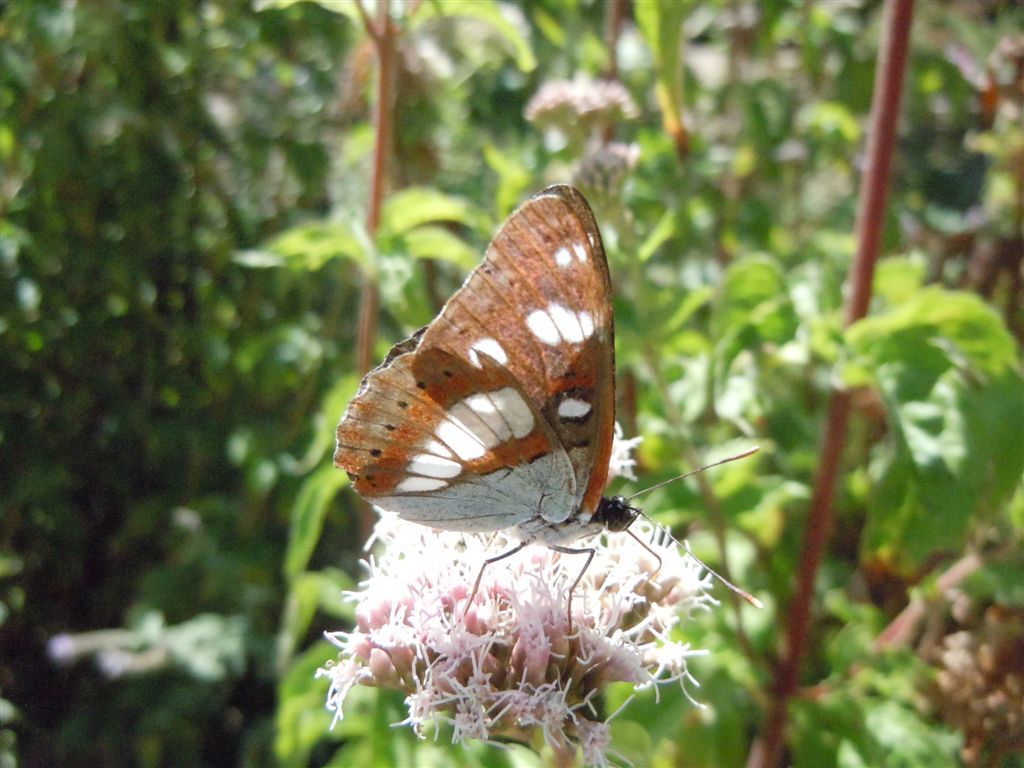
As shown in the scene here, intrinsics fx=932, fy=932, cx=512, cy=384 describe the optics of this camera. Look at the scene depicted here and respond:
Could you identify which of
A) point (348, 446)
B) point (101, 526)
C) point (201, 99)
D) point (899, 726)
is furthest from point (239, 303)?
point (899, 726)

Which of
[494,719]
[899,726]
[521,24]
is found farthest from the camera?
[521,24]

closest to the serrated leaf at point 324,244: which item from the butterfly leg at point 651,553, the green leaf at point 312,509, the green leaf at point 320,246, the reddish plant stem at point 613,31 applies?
the green leaf at point 320,246

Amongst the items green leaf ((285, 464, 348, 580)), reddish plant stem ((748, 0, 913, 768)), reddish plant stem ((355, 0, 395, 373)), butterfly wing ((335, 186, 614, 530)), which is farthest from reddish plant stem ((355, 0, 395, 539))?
reddish plant stem ((748, 0, 913, 768))

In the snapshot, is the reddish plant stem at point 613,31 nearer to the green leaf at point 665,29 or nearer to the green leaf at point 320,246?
the green leaf at point 665,29

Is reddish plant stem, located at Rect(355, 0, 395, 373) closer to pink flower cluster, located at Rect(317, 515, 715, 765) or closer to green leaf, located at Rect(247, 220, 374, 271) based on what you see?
green leaf, located at Rect(247, 220, 374, 271)

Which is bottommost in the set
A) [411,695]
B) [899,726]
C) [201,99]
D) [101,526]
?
[101,526]

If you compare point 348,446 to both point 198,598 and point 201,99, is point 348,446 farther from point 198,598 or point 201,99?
point 201,99

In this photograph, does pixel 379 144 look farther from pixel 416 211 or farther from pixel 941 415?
pixel 941 415

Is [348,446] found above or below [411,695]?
above
